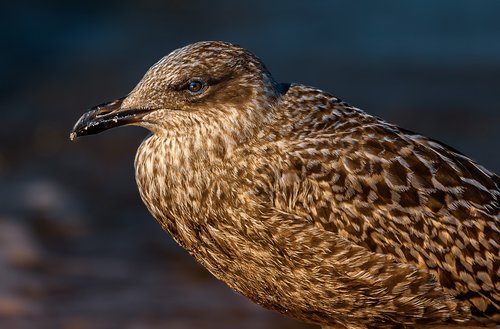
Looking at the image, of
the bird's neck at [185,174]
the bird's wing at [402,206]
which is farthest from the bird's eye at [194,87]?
the bird's wing at [402,206]

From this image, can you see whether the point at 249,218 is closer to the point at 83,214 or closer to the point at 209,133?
the point at 209,133

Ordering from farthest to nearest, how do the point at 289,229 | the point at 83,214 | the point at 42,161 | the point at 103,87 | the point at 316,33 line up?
the point at 316,33
the point at 103,87
the point at 42,161
the point at 83,214
the point at 289,229

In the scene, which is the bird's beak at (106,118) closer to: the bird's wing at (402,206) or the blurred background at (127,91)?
the bird's wing at (402,206)

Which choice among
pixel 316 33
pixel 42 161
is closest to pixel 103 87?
pixel 42 161

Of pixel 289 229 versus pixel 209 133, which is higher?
pixel 209 133

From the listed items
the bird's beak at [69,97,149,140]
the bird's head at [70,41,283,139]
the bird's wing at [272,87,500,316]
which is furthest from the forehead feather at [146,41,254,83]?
the bird's wing at [272,87,500,316]

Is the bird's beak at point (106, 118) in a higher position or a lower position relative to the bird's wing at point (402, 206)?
higher

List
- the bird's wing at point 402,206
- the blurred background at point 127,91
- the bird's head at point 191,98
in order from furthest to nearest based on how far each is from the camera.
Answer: the blurred background at point 127,91 → the bird's head at point 191,98 → the bird's wing at point 402,206
